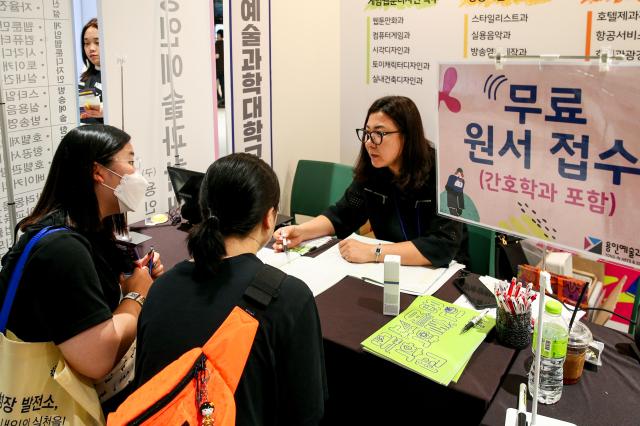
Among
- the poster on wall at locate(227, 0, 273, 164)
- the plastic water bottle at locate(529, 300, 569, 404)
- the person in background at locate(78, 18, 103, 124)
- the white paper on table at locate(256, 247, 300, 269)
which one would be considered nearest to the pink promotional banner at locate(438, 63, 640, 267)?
the plastic water bottle at locate(529, 300, 569, 404)

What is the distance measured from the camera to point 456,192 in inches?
55.7

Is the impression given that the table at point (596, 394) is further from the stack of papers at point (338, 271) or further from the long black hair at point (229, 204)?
the long black hair at point (229, 204)

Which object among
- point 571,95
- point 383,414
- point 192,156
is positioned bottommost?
point 383,414

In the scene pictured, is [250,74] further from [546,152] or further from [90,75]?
[546,152]

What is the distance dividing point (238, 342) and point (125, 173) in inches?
29.6

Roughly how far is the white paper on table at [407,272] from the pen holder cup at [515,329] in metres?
0.35

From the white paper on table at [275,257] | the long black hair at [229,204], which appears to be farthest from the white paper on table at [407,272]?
the long black hair at [229,204]

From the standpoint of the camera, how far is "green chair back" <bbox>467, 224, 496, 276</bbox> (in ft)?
7.77

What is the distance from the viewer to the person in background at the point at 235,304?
1066 mm

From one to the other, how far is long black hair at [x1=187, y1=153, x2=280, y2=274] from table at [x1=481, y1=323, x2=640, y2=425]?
2.23ft

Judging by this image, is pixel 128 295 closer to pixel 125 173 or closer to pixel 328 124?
pixel 125 173

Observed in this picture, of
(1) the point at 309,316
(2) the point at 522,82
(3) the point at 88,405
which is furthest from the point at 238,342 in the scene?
(2) the point at 522,82

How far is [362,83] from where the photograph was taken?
3.57 m

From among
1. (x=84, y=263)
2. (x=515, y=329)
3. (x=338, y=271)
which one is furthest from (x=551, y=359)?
(x=84, y=263)
